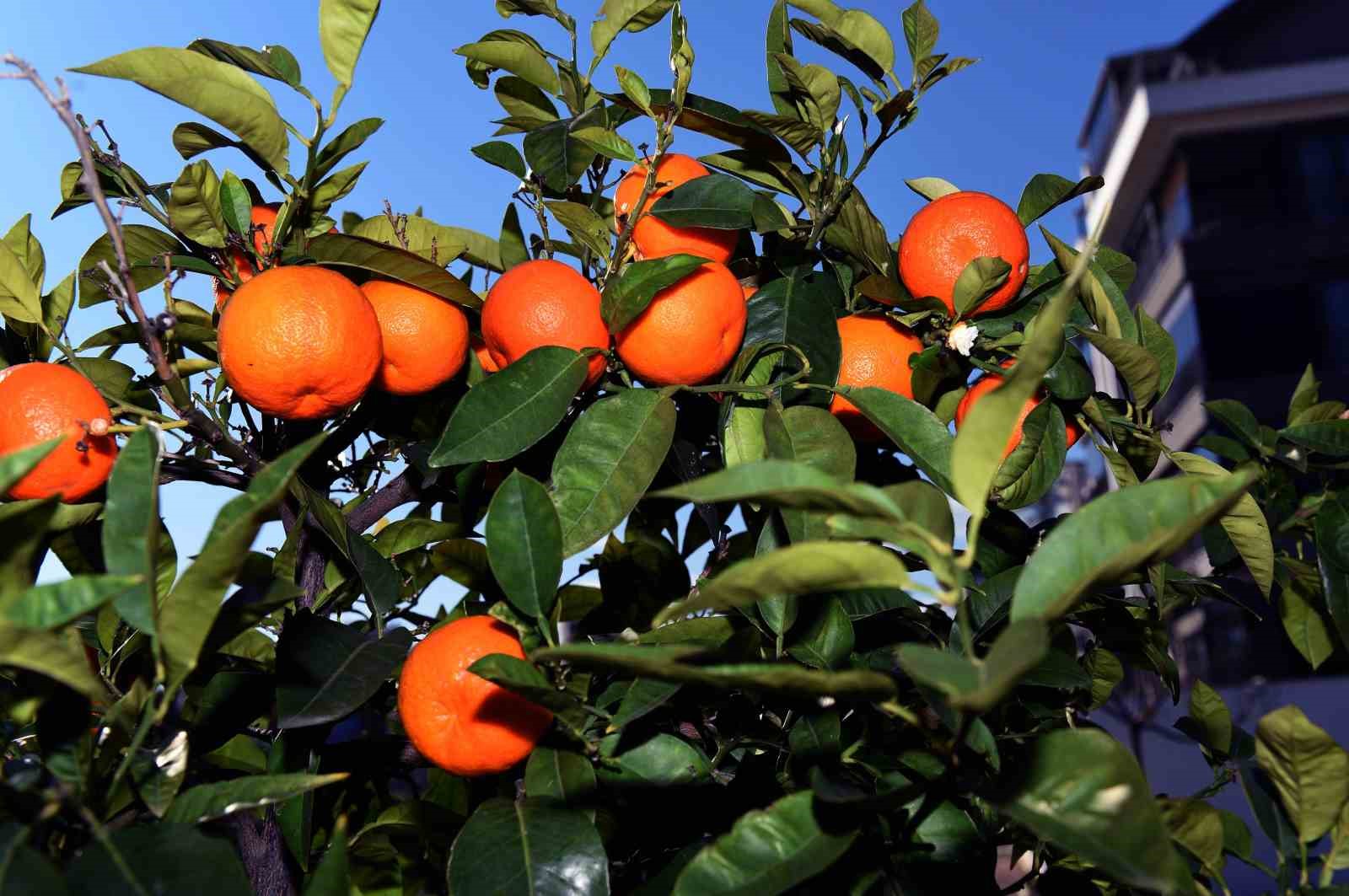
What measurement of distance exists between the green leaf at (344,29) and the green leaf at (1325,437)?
82 cm

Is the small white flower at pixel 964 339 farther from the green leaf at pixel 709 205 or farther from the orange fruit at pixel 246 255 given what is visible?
the orange fruit at pixel 246 255

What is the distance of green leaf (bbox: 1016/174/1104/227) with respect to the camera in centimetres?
81

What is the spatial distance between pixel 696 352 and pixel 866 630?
23cm

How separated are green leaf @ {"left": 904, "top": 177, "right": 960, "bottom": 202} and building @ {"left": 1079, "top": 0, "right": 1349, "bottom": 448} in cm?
1179

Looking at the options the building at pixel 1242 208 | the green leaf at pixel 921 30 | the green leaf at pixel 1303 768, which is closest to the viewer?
the green leaf at pixel 1303 768

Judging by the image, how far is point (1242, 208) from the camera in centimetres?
1320

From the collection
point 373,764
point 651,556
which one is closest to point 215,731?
point 373,764

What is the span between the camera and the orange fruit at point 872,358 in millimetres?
751

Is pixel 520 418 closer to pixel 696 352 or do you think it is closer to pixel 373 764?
pixel 696 352

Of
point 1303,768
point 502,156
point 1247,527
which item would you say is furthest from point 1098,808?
point 502,156

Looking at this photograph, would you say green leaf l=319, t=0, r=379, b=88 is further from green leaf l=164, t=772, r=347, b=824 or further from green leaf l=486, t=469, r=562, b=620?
green leaf l=164, t=772, r=347, b=824

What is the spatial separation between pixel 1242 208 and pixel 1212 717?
14.4 metres

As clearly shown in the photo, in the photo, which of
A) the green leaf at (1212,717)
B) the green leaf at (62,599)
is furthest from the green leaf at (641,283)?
the green leaf at (1212,717)

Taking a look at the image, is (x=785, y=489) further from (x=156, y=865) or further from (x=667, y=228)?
(x=667, y=228)
